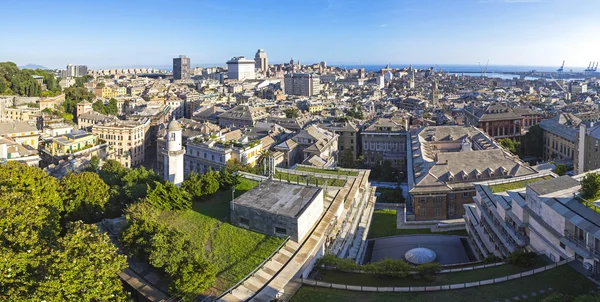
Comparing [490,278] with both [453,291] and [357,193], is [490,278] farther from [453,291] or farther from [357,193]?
[357,193]

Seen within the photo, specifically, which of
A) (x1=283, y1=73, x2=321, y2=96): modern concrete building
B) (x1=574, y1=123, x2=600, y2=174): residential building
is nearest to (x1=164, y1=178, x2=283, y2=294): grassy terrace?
(x1=574, y1=123, x2=600, y2=174): residential building

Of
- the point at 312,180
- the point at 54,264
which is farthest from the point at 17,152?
the point at 54,264

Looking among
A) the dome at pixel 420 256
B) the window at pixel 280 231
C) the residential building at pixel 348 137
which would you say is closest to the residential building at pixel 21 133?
the residential building at pixel 348 137

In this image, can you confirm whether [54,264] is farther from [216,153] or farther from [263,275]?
[216,153]

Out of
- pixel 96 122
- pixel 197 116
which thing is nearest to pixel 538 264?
pixel 96 122

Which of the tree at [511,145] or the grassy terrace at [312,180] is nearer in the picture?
the grassy terrace at [312,180]

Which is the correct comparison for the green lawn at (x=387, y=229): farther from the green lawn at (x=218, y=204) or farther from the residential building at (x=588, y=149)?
the residential building at (x=588, y=149)
